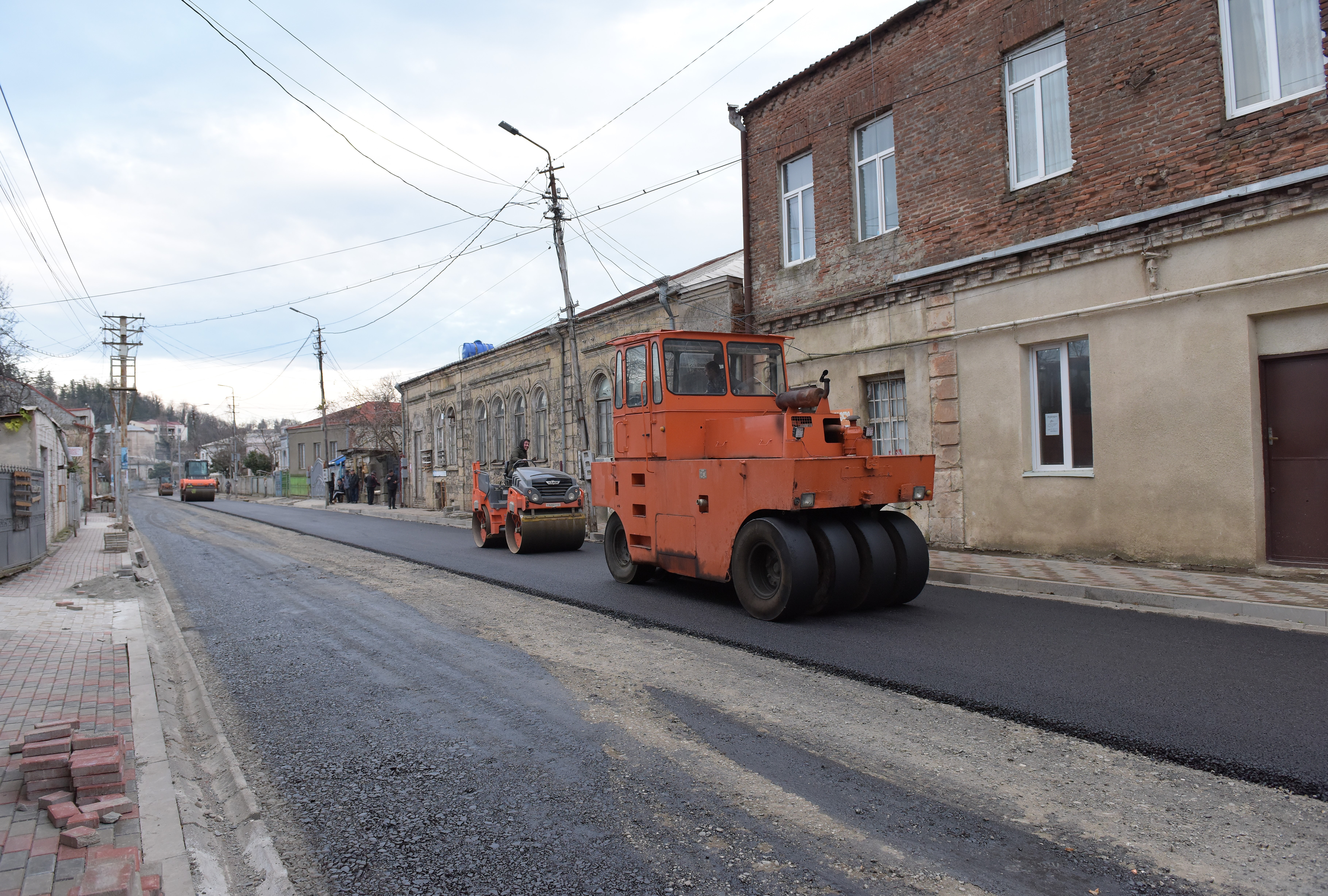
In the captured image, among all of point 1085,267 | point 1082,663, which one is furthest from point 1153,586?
point 1085,267

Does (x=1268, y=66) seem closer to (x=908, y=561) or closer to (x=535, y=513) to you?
(x=908, y=561)

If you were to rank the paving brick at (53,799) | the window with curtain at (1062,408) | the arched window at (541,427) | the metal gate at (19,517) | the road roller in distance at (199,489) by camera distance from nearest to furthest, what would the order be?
the paving brick at (53,799), the window with curtain at (1062,408), the metal gate at (19,517), the arched window at (541,427), the road roller in distance at (199,489)

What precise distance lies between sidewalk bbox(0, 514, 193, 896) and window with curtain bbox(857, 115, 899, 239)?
38.3ft

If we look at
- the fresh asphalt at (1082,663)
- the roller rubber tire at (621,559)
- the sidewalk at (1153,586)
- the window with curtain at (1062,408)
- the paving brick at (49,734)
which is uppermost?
the window with curtain at (1062,408)

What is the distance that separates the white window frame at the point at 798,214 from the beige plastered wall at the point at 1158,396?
4058mm

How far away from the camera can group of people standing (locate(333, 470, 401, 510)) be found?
1423 inches

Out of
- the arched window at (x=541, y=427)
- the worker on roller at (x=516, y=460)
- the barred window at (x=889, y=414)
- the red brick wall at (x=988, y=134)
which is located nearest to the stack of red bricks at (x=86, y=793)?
the red brick wall at (x=988, y=134)

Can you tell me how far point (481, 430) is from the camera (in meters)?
30.1

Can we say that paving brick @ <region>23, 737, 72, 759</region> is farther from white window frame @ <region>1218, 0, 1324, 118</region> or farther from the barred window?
white window frame @ <region>1218, 0, 1324, 118</region>

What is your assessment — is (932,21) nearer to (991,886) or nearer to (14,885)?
(991,886)

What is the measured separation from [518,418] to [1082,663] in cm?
2285

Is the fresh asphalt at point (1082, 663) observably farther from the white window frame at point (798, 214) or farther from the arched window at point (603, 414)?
the arched window at point (603, 414)

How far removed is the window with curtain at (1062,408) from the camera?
35.0 ft

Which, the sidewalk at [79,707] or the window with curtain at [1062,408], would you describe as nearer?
the sidewalk at [79,707]
